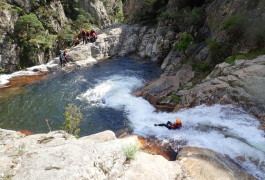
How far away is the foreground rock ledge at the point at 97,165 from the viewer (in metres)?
4.88

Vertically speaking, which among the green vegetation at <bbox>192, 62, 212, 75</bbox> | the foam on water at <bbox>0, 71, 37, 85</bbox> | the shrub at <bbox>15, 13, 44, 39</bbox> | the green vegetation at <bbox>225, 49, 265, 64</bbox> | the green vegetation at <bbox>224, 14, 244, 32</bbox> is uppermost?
the green vegetation at <bbox>224, 14, 244, 32</bbox>

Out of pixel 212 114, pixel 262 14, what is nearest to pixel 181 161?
pixel 212 114

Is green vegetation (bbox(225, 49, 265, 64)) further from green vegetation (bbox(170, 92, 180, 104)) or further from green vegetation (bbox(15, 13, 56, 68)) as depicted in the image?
green vegetation (bbox(15, 13, 56, 68))

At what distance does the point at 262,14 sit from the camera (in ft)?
42.3

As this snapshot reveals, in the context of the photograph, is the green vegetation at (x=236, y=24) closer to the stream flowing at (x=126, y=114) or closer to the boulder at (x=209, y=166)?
the stream flowing at (x=126, y=114)

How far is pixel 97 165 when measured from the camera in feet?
17.3

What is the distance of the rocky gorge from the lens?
17.9 feet

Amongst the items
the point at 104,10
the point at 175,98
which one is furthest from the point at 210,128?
the point at 104,10

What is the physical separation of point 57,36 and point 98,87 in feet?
48.2

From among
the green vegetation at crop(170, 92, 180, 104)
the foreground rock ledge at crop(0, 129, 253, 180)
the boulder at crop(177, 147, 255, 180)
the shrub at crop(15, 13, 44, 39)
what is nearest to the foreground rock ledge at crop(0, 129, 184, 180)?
the foreground rock ledge at crop(0, 129, 253, 180)

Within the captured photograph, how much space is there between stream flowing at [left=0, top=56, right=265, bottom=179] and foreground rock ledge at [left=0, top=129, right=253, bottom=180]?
181 cm

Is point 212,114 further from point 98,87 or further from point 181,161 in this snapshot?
point 98,87

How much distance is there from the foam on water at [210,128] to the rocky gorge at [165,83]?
1.89ft

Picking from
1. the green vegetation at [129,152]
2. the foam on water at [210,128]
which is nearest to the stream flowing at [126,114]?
the foam on water at [210,128]
